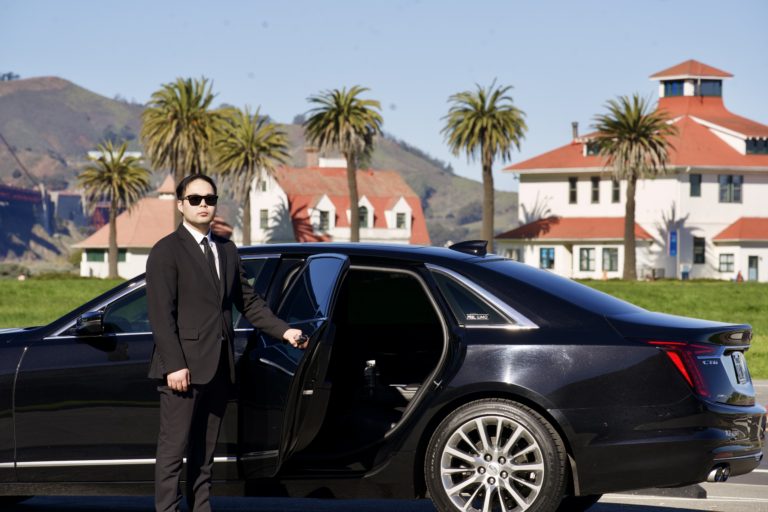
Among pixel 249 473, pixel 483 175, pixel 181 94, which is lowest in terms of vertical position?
pixel 249 473

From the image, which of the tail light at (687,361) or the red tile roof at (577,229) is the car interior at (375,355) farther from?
the red tile roof at (577,229)

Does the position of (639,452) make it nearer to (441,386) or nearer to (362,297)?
(441,386)

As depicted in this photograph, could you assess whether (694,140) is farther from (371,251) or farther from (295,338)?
(295,338)

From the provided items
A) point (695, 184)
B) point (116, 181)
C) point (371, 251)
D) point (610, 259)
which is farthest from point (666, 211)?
point (371, 251)

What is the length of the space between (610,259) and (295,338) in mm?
84555

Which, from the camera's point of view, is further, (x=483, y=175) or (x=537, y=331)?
A: (x=483, y=175)

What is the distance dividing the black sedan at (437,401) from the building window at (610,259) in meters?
82.8

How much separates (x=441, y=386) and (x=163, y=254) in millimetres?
1581

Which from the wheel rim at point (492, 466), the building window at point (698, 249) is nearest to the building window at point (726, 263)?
the building window at point (698, 249)

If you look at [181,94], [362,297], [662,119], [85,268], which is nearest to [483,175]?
[662,119]

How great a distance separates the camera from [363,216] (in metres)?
110

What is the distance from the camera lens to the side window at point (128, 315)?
290 inches

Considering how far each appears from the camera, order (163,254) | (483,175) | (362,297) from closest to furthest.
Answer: (163,254) < (362,297) < (483,175)

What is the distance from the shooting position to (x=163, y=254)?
21.4 ft
